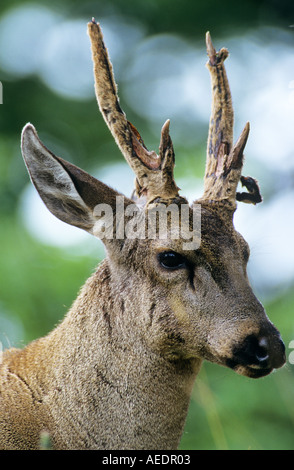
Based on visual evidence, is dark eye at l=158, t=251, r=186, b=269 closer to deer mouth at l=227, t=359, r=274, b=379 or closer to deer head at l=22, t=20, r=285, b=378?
deer head at l=22, t=20, r=285, b=378

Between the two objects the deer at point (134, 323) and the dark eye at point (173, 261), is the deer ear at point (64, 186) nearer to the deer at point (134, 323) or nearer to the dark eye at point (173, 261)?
the deer at point (134, 323)

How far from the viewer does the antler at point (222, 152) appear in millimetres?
6117

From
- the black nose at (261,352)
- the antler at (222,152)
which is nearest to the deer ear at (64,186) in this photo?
the antler at (222,152)

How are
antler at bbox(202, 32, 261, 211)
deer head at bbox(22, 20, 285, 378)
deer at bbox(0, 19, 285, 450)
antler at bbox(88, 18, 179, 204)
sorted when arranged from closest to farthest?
1. deer head at bbox(22, 20, 285, 378)
2. deer at bbox(0, 19, 285, 450)
3. antler at bbox(88, 18, 179, 204)
4. antler at bbox(202, 32, 261, 211)

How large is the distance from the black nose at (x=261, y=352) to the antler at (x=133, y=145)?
4.25ft

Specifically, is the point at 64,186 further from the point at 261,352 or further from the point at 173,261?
the point at 261,352

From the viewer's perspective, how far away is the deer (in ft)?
17.4

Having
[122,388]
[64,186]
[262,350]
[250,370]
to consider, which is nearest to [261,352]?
[262,350]

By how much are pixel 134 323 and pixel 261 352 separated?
3.24 feet

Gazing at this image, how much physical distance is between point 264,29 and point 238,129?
301 centimetres

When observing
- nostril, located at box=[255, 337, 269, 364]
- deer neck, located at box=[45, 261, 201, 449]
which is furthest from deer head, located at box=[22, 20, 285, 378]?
deer neck, located at box=[45, 261, 201, 449]

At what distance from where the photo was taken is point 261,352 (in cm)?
507

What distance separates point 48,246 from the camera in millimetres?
18359

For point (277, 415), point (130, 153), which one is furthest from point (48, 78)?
point (130, 153)
